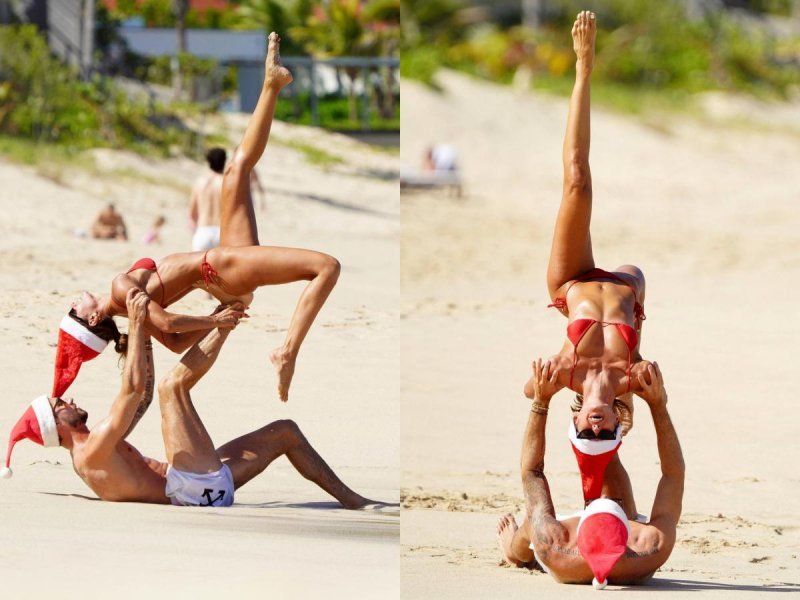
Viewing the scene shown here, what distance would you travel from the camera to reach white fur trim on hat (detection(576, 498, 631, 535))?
15.7 feet

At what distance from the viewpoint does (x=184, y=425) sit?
18.7ft

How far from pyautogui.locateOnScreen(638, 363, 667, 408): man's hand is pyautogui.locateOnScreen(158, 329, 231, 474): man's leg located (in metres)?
1.73

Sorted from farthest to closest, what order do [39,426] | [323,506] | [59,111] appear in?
[59,111] → [323,506] → [39,426]

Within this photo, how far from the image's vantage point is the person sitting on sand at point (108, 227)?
13.2 meters

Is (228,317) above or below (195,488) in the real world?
above

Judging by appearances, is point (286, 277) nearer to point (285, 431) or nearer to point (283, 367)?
point (283, 367)

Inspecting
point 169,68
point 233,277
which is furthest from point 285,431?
point 169,68

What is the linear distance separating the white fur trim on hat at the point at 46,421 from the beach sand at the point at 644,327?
1344 millimetres

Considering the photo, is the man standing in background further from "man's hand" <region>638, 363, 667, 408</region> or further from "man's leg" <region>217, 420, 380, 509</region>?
"man's hand" <region>638, 363, 667, 408</region>

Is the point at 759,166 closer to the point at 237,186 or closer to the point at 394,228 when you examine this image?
the point at 394,228

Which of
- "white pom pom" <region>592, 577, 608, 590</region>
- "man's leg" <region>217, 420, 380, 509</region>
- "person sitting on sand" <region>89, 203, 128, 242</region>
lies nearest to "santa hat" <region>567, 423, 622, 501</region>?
"white pom pom" <region>592, 577, 608, 590</region>

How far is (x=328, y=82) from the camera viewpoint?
62.8 ft

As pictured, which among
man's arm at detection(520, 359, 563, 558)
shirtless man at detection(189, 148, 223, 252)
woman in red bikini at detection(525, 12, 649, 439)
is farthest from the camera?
shirtless man at detection(189, 148, 223, 252)

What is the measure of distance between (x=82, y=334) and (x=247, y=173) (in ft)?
3.04
